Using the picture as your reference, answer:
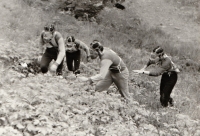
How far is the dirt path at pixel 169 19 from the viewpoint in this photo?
19.4 metres

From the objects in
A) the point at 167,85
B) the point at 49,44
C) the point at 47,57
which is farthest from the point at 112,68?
the point at 47,57

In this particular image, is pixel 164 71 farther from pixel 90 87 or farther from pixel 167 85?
pixel 90 87

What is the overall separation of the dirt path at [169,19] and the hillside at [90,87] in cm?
9

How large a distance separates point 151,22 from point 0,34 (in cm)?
1198

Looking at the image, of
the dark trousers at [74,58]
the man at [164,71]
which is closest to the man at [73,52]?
the dark trousers at [74,58]

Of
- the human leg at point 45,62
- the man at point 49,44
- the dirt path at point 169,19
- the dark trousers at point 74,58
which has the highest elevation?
the man at point 49,44

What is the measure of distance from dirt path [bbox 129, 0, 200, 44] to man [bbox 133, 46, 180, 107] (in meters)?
11.7

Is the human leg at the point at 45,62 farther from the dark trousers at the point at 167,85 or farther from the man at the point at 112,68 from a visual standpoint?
the dark trousers at the point at 167,85

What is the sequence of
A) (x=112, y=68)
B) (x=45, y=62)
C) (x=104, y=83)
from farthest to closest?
(x=45, y=62) → (x=104, y=83) → (x=112, y=68)

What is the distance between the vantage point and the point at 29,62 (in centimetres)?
804

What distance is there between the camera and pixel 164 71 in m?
7.36

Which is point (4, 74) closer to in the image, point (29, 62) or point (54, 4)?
point (29, 62)

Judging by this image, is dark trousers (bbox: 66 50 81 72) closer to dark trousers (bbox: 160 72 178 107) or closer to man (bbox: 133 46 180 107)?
man (bbox: 133 46 180 107)

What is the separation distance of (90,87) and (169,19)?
1603 cm
